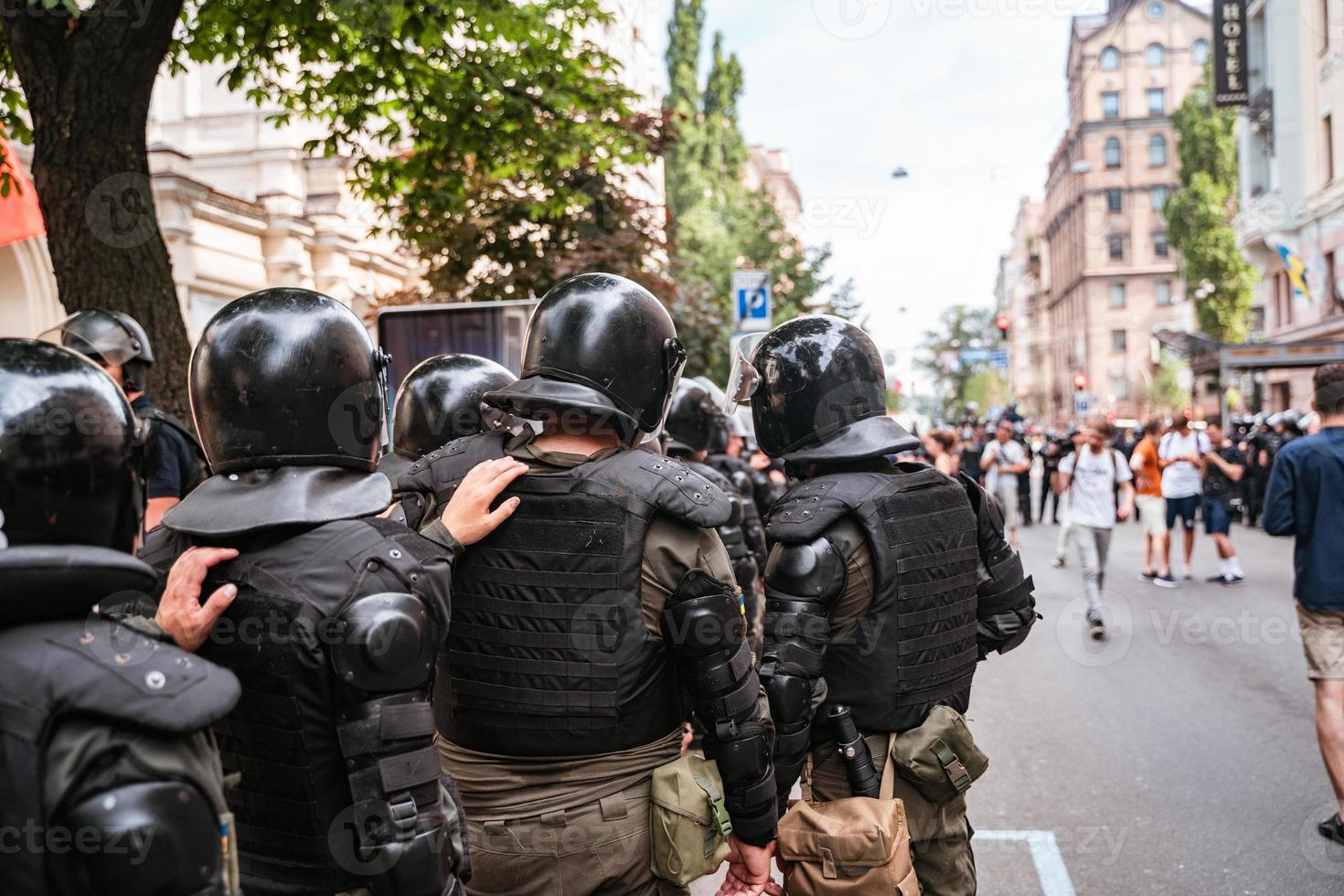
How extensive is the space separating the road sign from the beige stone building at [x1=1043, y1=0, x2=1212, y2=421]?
212 ft

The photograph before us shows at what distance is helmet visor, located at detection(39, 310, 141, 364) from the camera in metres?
4.75

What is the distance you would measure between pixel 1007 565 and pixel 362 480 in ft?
6.80

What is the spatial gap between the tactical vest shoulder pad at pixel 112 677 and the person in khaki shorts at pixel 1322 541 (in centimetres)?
459

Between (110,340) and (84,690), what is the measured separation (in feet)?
13.3

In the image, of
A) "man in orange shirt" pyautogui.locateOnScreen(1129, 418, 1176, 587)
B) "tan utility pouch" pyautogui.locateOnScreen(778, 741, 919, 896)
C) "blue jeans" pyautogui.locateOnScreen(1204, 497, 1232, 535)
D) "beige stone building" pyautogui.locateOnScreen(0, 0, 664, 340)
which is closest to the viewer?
"tan utility pouch" pyautogui.locateOnScreen(778, 741, 919, 896)

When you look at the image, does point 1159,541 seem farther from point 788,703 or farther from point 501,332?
point 788,703

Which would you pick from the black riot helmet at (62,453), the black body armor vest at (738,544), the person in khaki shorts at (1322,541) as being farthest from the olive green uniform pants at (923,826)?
the black body armor vest at (738,544)

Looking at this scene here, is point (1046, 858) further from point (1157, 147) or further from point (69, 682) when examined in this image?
point (1157, 147)

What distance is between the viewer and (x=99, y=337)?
15.9 feet

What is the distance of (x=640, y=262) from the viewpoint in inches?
535

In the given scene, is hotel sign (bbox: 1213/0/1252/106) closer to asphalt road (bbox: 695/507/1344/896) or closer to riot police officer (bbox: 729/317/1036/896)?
asphalt road (bbox: 695/507/1344/896)

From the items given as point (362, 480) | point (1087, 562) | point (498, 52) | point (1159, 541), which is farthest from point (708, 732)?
point (1159, 541)

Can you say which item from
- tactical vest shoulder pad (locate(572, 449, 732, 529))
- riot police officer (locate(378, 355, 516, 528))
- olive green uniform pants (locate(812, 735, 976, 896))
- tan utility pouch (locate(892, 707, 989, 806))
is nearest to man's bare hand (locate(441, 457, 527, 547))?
tactical vest shoulder pad (locate(572, 449, 732, 529))

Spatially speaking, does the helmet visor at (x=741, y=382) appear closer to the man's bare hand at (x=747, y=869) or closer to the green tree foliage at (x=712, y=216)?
the man's bare hand at (x=747, y=869)
